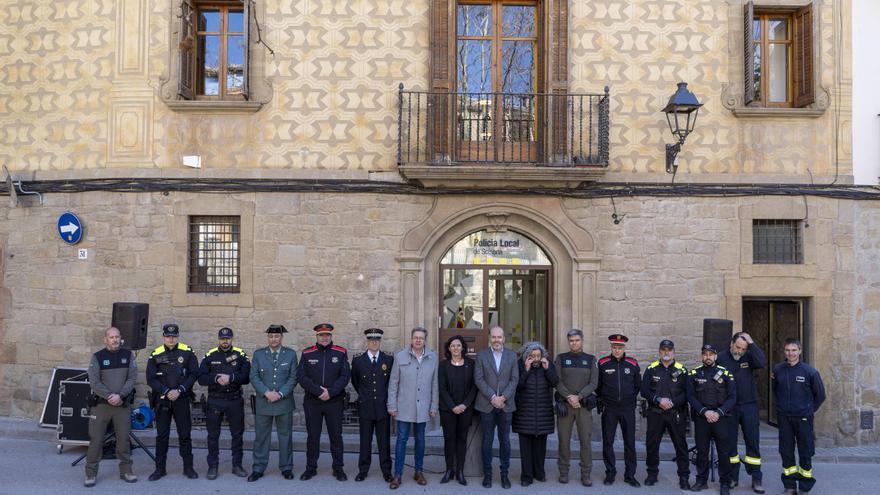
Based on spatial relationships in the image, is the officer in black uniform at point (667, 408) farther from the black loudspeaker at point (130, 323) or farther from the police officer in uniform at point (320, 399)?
the black loudspeaker at point (130, 323)

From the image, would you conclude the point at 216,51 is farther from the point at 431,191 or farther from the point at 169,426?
the point at 169,426

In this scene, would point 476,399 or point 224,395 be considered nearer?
point 476,399

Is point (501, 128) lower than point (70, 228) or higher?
higher

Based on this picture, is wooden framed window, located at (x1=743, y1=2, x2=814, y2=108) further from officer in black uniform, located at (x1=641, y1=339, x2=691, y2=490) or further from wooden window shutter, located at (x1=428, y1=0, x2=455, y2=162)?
officer in black uniform, located at (x1=641, y1=339, x2=691, y2=490)

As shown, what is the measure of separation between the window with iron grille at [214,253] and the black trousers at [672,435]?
18.9ft

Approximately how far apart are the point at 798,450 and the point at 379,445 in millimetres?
4457

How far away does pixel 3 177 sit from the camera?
10773 mm

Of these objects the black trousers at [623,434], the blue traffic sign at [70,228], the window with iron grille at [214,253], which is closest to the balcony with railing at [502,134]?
the window with iron grille at [214,253]

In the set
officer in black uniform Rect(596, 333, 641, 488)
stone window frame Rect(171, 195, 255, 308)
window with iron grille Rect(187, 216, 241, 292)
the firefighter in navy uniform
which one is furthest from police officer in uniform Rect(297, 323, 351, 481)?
the firefighter in navy uniform

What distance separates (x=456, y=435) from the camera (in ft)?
27.3

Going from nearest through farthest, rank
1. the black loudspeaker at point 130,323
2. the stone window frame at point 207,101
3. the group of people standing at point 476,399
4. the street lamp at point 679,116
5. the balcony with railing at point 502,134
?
the group of people standing at point 476,399 < the black loudspeaker at point 130,323 < the street lamp at point 679,116 < the balcony with railing at point 502,134 < the stone window frame at point 207,101

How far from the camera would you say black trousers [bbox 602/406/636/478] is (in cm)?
834

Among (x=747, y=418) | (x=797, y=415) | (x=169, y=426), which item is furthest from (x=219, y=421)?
(x=797, y=415)

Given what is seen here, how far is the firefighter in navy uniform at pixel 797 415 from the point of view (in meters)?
8.01
